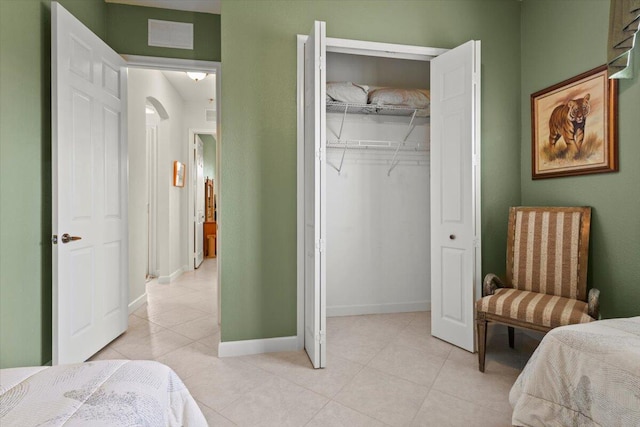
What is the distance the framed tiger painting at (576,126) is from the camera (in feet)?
7.49

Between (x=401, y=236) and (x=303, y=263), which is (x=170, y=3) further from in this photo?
(x=401, y=236)

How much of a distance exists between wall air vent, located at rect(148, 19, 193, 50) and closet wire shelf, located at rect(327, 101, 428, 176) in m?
1.42

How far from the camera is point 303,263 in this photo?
8.82 feet

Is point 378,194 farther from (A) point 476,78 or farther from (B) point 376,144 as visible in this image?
(A) point 476,78

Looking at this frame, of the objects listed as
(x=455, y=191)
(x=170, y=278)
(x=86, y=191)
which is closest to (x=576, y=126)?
(x=455, y=191)

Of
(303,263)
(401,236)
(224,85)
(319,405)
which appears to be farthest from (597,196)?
(224,85)

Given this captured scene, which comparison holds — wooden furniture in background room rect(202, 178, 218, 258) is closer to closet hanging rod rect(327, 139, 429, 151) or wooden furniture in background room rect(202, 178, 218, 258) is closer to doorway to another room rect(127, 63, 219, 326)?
doorway to another room rect(127, 63, 219, 326)

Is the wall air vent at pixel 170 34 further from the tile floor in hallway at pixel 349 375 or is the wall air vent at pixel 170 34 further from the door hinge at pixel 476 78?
the tile floor in hallway at pixel 349 375

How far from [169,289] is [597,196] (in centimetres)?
479

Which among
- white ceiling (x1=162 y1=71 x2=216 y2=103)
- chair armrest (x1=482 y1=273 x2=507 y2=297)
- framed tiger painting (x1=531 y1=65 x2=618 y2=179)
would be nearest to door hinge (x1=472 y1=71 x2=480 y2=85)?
framed tiger painting (x1=531 y1=65 x2=618 y2=179)

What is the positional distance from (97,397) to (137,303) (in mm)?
3150

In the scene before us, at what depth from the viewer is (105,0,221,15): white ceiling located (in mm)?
2941

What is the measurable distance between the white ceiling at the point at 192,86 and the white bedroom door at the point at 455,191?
346cm

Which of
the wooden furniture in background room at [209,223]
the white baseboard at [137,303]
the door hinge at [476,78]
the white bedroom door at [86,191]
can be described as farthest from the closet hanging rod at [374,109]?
the wooden furniture in background room at [209,223]
